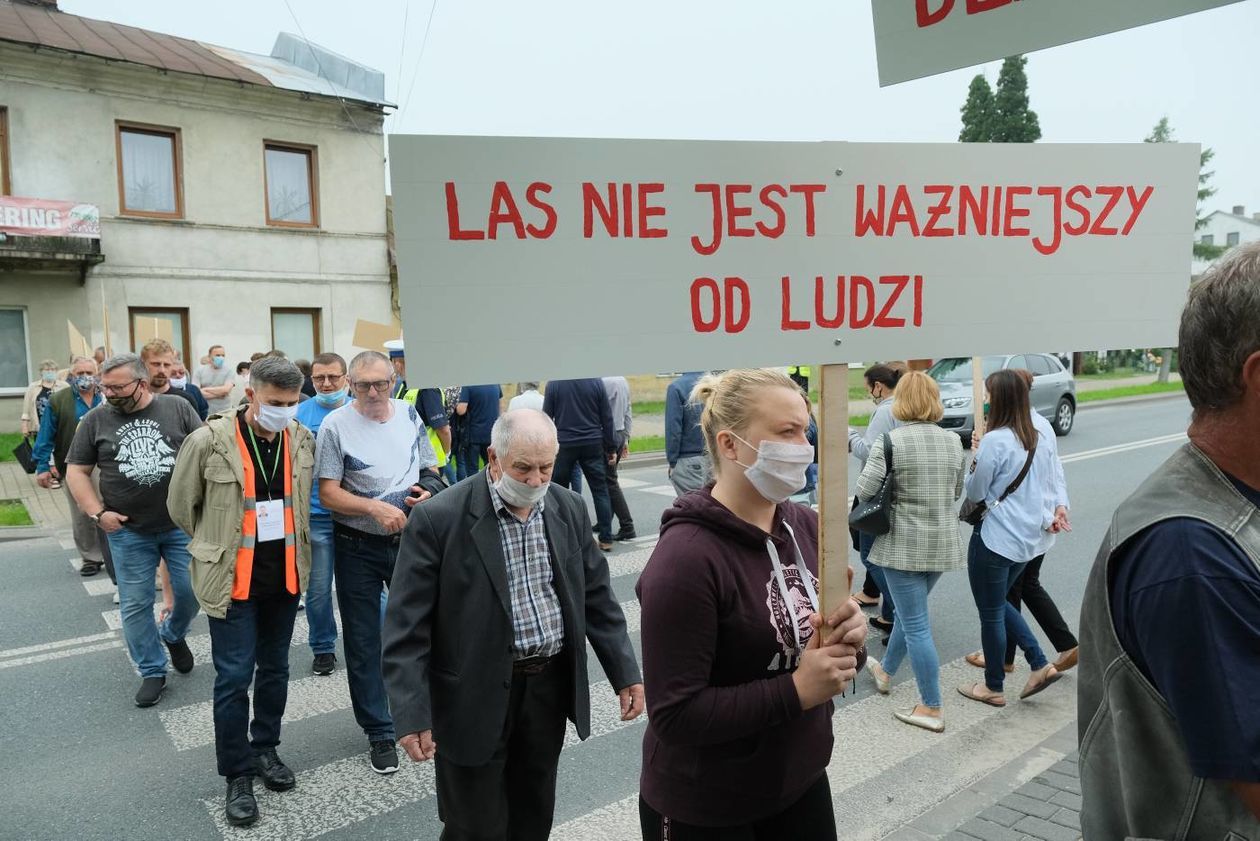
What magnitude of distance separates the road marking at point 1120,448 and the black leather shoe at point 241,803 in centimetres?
1250

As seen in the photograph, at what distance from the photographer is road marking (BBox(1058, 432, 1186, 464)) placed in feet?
45.1

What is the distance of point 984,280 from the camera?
6.42 feet

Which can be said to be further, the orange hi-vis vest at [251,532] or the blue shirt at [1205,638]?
the orange hi-vis vest at [251,532]

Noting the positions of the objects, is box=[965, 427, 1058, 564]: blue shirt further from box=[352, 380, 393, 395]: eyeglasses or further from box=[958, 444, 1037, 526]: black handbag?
box=[352, 380, 393, 395]: eyeglasses

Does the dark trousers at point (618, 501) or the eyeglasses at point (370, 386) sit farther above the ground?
the eyeglasses at point (370, 386)

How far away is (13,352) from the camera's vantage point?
18.5 metres

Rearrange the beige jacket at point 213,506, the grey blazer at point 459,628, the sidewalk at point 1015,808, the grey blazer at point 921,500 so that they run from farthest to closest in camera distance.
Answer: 1. the grey blazer at point 921,500
2. the beige jacket at point 213,506
3. the sidewalk at point 1015,808
4. the grey blazer at point 459,628

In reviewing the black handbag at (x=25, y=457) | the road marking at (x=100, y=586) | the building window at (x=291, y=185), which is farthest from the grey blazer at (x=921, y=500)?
the building window at (x=291, y=185)

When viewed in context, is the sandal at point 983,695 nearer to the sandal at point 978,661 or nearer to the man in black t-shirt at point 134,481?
the sandal at point 978,661

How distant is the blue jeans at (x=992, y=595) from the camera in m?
4.72

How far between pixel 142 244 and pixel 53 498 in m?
9.09

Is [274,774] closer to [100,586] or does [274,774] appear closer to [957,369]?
[100,586]

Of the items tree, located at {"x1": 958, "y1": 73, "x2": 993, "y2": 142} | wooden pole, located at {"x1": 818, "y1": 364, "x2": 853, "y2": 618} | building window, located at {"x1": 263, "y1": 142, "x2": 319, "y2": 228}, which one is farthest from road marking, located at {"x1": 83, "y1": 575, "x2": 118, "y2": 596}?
tree, located at {"x1": 958, "y1": 73, "x2": 993, "y2": 142}

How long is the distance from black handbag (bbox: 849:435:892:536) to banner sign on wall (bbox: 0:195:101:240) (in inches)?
736
